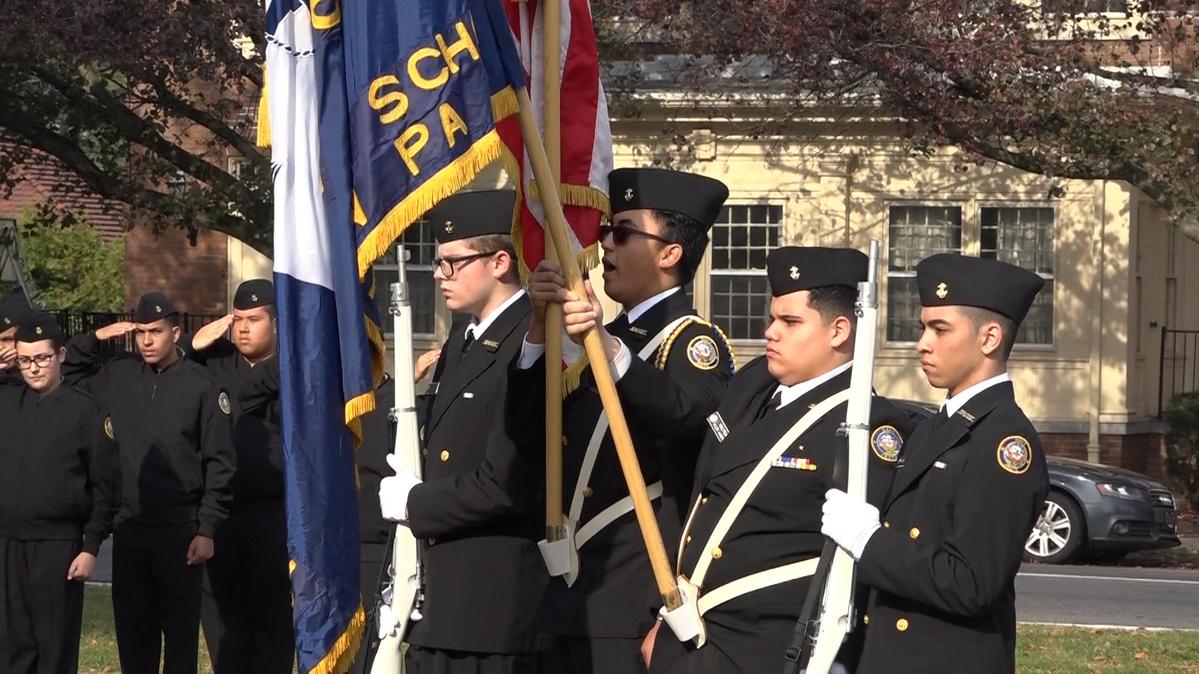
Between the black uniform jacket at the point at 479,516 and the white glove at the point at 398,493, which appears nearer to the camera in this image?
the black uniform jacket at the point at 479,516

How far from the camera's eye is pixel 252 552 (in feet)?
31.8

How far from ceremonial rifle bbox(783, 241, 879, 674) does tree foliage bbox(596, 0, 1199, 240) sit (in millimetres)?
10017

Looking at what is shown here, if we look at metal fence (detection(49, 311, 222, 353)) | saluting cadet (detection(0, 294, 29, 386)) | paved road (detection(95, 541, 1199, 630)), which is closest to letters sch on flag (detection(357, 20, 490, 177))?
saluting cadet (detection(0, 294, 29, 386))

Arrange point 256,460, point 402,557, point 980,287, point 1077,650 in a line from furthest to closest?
point 1077,650 < point 256,460 < point 402,557 < point 980,287

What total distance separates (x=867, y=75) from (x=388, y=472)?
9.51 metres

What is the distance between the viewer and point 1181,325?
2711cm

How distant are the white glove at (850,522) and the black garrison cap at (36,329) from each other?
18.7 ft

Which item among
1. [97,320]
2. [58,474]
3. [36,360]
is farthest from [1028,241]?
[58,474]

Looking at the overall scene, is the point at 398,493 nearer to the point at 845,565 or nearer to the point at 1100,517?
the point at 845,565

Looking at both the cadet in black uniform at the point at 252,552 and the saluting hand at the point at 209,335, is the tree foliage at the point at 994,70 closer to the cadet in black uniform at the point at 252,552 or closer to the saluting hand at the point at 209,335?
the saluting hand at the point at 209,335

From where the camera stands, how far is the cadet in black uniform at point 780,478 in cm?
532

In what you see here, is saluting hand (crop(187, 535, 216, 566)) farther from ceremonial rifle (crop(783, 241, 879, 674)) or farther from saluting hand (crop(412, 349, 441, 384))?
ceremonial rifle (crop(783, 241, 879, 674))

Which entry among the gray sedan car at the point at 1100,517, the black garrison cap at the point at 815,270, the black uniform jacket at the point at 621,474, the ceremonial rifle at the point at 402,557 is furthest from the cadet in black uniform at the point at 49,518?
the gray sedan car at the point at 1100,517

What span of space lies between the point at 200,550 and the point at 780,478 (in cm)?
478
